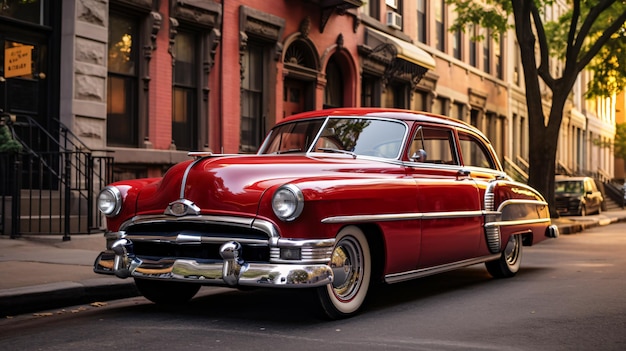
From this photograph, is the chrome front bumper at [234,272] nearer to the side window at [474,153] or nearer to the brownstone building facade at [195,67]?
the side window at [474,153]

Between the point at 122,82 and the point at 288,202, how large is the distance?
31.6 feet

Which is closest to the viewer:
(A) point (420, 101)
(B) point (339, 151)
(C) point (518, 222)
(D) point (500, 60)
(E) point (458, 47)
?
(B) point (339, 151)

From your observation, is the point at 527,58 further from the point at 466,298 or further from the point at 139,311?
the point at 139,311

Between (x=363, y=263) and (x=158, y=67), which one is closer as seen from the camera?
(x=363, y=263)

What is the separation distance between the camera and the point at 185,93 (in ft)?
54.7

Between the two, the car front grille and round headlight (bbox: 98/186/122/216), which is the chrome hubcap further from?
round headlight (bbox: 98/186/122/216)

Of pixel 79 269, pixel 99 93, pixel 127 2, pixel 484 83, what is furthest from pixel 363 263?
pixel 484 83

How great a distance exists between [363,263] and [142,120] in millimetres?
9195

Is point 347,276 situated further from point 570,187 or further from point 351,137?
point 570,187

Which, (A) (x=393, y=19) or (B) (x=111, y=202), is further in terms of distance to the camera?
(A) (x=393, y=19)

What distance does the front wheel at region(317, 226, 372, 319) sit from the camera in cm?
650

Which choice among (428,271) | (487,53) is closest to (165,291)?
(428,271)

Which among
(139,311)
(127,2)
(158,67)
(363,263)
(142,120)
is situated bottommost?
(139,311)

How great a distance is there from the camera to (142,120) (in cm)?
1527
